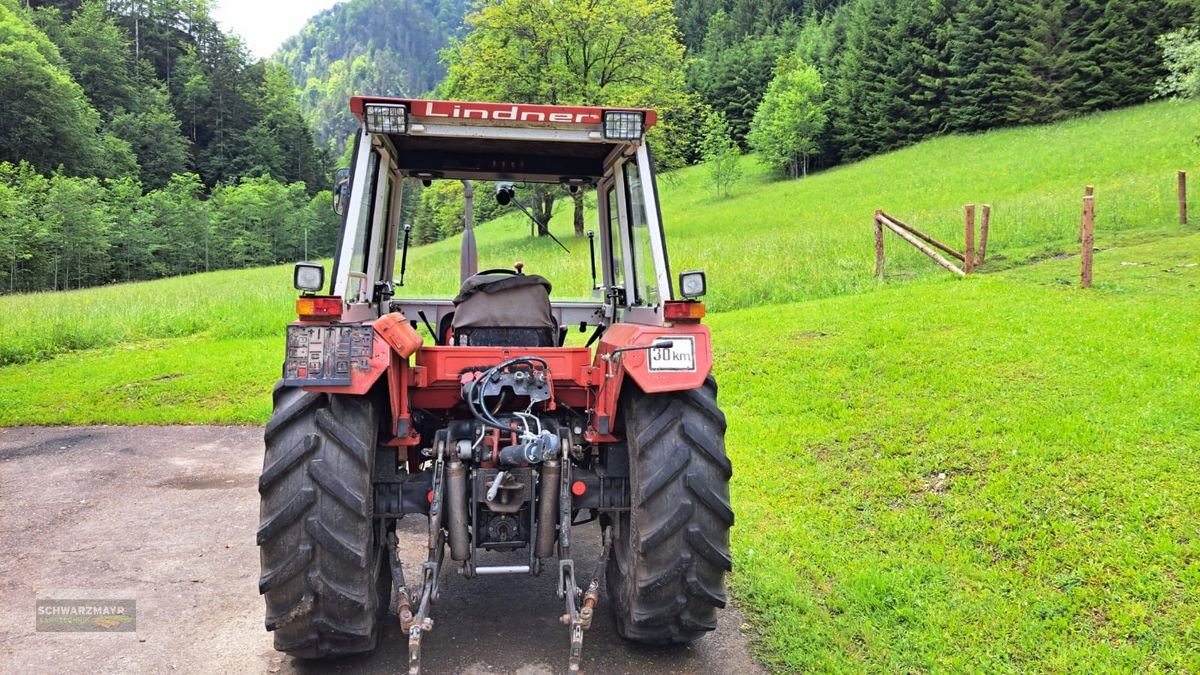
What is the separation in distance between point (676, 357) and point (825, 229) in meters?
22.6

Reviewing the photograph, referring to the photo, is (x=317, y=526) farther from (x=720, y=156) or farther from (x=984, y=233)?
(x=720, y=156)

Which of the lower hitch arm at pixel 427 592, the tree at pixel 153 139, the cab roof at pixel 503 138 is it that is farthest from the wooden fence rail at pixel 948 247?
the tree at pixel 153 139

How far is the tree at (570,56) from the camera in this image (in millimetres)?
28562

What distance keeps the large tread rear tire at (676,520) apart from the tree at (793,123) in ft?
163

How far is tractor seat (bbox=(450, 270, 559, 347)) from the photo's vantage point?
4.20m

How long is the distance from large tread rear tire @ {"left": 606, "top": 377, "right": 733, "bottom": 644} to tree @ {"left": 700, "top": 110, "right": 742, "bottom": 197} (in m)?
45.4

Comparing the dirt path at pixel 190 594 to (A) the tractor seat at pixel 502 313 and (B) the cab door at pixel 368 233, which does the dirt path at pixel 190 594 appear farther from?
(B) the cab door at pixel 368 233

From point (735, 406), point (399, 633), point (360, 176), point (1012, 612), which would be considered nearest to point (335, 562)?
point (399, 633)

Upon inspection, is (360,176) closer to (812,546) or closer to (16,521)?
(812,546)

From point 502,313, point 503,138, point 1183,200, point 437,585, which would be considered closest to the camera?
point 437,585

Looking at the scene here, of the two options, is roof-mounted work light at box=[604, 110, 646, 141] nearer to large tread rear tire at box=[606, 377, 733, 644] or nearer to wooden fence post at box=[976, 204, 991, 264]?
large tread rear tire at box=[606, 377, 733, 644]

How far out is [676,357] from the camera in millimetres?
3334

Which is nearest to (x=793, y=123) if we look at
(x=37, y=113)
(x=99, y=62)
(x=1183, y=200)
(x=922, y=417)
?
(x=1183, y=200)

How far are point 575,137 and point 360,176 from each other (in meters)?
1.10
